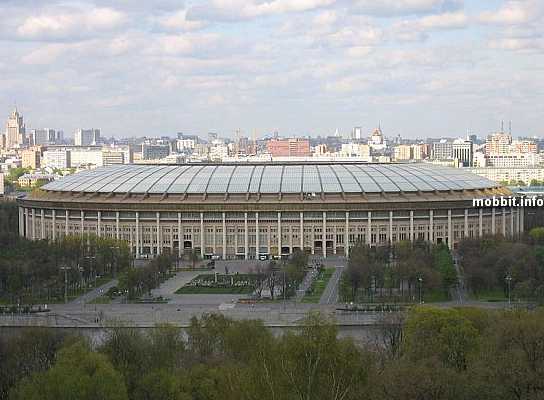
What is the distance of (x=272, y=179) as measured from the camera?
97.0 metres

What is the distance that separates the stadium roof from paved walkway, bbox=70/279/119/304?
19906mm

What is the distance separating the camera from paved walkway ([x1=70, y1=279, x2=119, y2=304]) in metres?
67.2

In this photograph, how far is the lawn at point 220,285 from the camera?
232ft

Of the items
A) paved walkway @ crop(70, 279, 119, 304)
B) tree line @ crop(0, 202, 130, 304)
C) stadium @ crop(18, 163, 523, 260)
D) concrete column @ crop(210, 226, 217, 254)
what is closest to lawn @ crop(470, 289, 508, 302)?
stadium @ crop(18, 163, 523, 260)

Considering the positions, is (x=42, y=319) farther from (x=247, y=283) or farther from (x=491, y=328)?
(x=491, y=328)

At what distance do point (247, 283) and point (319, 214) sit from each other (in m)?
19.8

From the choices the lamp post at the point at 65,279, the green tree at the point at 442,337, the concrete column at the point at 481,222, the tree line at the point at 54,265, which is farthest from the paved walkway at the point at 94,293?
the concrete column at the point at 481,222

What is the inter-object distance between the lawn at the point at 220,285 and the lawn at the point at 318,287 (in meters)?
4.11

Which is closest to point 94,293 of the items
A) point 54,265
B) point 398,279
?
point 54,265

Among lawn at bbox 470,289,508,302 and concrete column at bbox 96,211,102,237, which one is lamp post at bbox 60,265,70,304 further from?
lawn at bbox 470,289,508,302

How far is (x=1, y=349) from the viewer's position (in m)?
41.6

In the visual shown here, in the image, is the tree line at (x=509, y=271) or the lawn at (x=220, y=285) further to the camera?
the lawn at (x=220, y=285)

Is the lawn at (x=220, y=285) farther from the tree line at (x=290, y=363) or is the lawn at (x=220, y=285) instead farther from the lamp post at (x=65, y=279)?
the tree line at (x=290, y=363)

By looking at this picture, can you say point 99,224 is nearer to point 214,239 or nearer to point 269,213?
point 214,239
